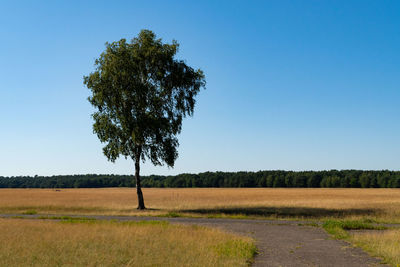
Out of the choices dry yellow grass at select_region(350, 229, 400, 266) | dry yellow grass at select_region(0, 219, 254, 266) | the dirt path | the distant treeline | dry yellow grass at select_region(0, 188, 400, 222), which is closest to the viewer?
dry yellow grass at select_region(0, 219, 254, 266)

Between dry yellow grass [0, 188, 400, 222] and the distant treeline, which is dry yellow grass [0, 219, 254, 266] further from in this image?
the distant treeline

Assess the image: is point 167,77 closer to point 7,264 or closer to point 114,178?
point 7,264

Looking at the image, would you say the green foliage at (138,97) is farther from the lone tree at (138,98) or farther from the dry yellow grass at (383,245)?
the dry yellow grass at (383,245)

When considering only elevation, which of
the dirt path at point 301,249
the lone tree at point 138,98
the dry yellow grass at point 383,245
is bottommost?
the dirt path at point 301,249

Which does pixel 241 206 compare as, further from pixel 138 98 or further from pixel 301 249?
pixel 301 249

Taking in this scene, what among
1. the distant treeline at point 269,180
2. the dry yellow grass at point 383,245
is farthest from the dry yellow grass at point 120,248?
the distant treeline at point 269,180

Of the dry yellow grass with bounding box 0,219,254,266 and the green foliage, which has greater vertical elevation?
the green foliage

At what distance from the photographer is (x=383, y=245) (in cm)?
1430

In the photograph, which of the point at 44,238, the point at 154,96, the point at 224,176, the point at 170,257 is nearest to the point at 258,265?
the point at 170,257

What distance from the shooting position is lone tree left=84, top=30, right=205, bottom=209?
33.6m

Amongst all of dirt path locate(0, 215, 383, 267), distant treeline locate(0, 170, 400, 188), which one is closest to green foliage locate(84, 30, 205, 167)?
dirt path locate(0, 215, 383, 267)

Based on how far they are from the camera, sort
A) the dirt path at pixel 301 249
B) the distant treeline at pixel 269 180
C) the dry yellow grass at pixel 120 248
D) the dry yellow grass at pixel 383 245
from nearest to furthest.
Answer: the dry yellow grass at pixel 120 248
the dirt path at pixel 301 249
the dry yellow grass at pixel 383 245
the distant treeline at pixel 269 180

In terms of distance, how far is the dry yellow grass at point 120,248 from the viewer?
11523mm

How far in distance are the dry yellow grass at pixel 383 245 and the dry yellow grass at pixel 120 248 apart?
4.83 m
